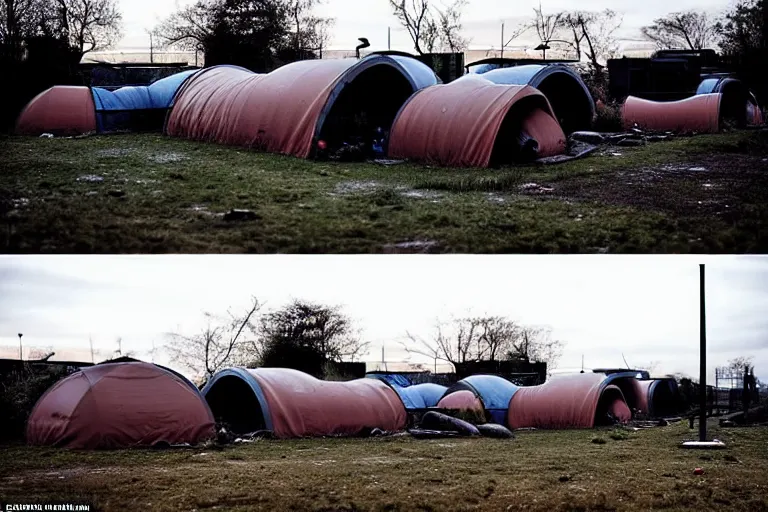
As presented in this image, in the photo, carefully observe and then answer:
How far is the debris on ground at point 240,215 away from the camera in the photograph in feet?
24.7

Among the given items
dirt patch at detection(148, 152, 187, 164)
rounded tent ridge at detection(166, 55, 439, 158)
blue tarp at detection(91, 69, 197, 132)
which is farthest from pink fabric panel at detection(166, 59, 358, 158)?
blue tarp at detection(91, 69, 197, 132)

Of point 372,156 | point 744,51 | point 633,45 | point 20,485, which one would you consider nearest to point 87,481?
point 20,485

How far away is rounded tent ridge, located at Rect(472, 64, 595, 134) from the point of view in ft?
52.3

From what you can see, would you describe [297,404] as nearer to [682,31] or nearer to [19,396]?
[19,396]

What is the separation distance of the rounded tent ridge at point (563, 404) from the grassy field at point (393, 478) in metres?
4.45

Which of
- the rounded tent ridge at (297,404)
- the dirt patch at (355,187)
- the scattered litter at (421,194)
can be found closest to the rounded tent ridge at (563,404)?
the rounded tent ridge at (297,404)

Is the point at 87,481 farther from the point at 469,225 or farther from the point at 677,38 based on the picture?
the point at 677,38

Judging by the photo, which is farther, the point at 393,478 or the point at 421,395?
the point at 421,395

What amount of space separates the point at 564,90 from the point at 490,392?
5547 mm

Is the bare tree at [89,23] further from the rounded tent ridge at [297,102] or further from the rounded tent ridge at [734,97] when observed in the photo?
the rounded tent ridge at [734,97]

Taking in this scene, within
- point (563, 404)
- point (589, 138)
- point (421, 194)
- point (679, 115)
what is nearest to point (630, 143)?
point (589, 138)

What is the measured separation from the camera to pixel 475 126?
11.0 metres

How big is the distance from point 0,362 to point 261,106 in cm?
486

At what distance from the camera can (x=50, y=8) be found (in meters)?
16.3
